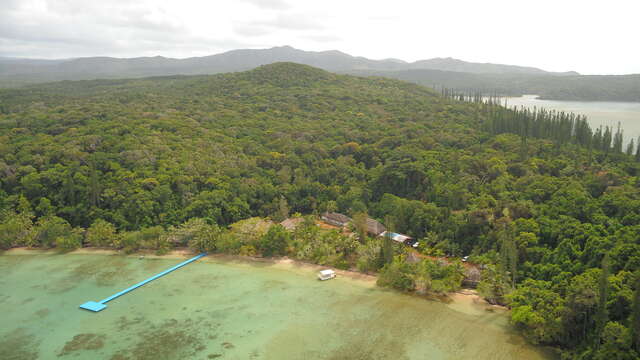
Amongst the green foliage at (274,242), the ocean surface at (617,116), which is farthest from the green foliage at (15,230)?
the ocean surface at (617,116)

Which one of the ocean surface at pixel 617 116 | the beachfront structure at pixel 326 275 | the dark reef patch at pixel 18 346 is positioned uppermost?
→ the ocean surface at pixel 617 116

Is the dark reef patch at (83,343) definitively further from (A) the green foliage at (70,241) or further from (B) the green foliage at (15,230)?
(B) the green foliage at (15,230)

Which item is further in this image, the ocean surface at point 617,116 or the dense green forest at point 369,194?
the ocean surface at point 617,116

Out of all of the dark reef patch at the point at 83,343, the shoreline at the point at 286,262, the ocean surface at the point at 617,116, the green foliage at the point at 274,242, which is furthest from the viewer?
the ocean surface at the point at 617,116

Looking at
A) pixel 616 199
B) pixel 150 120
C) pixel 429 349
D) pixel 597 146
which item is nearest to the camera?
pixel 429 349

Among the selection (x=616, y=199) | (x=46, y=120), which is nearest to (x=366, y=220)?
(x=616, y=199)

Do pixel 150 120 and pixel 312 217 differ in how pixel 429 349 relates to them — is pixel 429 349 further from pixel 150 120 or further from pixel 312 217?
pixel 150 120

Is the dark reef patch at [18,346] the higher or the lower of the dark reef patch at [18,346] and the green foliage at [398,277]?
the lower
